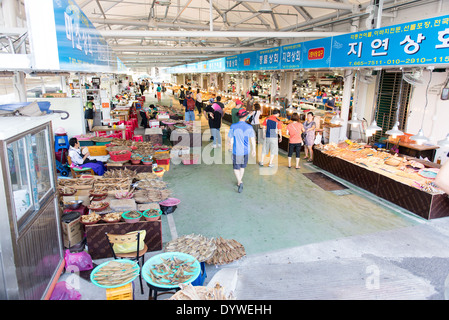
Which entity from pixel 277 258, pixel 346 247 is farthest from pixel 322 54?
pixel 277 258

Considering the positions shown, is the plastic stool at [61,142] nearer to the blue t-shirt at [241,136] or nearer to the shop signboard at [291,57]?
the blue t-shirt at [241,136]

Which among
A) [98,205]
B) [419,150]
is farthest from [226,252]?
[419,150]

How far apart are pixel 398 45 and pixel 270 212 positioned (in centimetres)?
446

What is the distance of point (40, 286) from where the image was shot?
3451 mm

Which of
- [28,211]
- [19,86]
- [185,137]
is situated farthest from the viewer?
[185,137]

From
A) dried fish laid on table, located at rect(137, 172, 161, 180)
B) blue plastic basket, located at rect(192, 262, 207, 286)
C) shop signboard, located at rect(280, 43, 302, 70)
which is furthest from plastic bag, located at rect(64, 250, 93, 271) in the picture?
shop signboard, located at rect(280, 43, 302, 70)

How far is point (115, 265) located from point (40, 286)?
0.82 metres

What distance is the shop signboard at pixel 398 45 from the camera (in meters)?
5.64

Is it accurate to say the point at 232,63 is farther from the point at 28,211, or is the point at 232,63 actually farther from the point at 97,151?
the point at 28,211

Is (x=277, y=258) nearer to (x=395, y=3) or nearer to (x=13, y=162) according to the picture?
(x=13, y=162)

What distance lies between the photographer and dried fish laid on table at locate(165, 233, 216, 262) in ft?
14.0

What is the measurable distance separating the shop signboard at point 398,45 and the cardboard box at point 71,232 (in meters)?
6.99

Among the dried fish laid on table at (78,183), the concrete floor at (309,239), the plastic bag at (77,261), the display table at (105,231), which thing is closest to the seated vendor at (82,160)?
the dried fish laid on table at (78,183)

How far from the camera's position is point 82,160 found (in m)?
7.70
